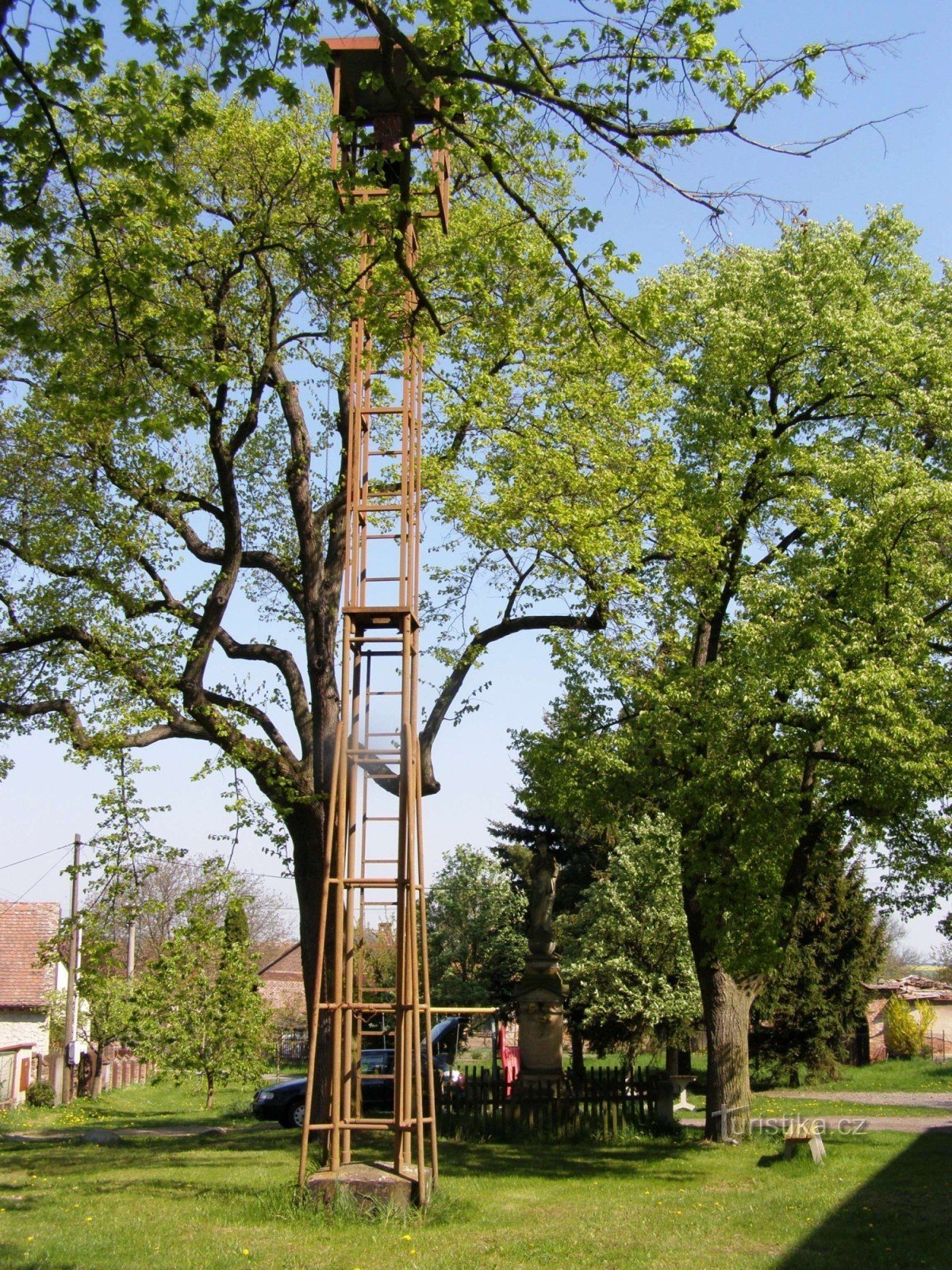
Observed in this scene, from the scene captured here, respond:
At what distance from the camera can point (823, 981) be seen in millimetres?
32156

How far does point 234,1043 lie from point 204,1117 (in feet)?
7.51

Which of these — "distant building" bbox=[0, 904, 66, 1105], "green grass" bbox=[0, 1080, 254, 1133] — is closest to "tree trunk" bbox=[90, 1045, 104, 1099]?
"green grass" bbox=[0, 1080, 254, 1133]

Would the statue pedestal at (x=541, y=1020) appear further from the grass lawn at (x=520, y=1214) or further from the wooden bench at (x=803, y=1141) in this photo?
the wooden bench at (x=803, y=1141)

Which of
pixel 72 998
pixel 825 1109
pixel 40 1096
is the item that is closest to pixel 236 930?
pixel 72 998

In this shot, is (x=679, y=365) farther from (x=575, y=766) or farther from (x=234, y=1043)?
(x=234, y=1043)

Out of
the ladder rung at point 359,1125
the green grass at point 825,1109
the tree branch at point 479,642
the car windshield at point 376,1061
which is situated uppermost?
the tree branch at point 479,642

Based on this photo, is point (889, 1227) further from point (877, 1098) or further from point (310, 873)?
point (877, 1098)

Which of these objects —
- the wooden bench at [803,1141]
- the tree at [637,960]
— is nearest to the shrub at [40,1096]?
the tree at [637,960]

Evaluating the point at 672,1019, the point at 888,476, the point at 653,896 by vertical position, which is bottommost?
the point at 672,1019

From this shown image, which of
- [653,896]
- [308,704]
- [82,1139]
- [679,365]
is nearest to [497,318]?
[679,365]

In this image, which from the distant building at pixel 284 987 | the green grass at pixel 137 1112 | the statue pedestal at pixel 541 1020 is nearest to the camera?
the statue pedestal at pixel 541 1020

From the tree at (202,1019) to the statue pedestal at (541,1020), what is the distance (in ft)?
26.8

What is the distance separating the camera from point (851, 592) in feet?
51.7

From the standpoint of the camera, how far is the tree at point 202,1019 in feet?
83.9
